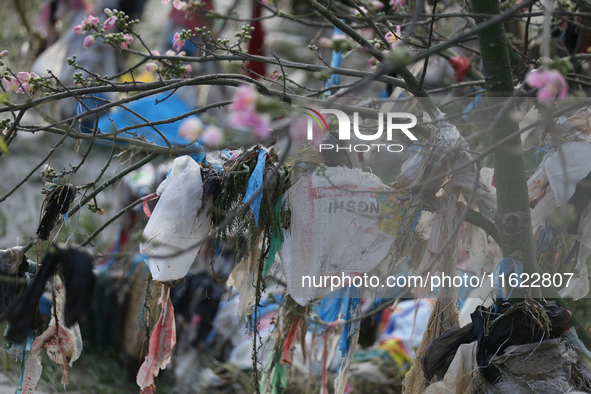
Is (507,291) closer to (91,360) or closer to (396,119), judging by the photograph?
(396,119)

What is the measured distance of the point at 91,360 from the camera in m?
4.40

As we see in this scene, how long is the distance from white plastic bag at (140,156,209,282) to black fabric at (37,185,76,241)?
334mm

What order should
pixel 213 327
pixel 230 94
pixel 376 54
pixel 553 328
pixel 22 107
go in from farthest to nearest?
1. pixel 230 94
2. pixel 213 327
3. pixel 553 328
4. pixel 376 54
5. pixel 22 107

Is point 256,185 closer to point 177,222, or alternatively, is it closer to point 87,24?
point 177,222

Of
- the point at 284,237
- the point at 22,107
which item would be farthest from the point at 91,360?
the point at 22,107

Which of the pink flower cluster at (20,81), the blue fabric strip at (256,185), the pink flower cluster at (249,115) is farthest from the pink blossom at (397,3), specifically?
the pink flower cluster at (249,115)

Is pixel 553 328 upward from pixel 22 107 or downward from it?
downward

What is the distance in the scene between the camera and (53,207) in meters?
1.97

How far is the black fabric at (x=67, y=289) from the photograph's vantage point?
1.44 m

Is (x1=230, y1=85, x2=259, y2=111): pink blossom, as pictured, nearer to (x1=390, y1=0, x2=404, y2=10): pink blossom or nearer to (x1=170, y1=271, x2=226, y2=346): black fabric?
(x1=390, y1=0, x2=404, y2=10): pink blossom

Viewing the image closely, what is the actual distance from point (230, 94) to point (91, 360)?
378 cm

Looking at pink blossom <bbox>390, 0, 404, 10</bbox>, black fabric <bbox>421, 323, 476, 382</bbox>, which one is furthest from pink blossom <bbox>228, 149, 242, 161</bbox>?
pink blossom <bbox>390, 0, 404, 10</bbox>

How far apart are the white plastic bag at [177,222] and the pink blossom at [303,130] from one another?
429 mm

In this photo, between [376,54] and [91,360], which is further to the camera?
[91,360]
